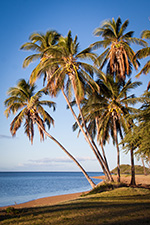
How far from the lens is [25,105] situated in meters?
21.5

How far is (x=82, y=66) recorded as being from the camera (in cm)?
1786

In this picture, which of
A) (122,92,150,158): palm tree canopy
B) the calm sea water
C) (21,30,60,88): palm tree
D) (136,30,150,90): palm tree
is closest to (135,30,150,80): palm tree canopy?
(136,30,150,90): palm tree

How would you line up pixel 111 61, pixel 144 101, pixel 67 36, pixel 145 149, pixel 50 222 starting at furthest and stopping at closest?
pixel 111 61 < pixel 67 36 < pixel 144 101 < pixel 145 149 < pixel 50 222

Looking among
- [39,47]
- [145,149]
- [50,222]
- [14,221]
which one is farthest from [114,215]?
[39,47]

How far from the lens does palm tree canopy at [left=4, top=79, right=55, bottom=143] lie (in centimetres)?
2079

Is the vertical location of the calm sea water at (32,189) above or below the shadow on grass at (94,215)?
below

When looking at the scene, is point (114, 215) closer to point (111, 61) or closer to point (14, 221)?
point (14, 221)

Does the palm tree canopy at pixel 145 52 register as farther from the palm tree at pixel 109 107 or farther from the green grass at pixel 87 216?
the green grass at pixel 87 216

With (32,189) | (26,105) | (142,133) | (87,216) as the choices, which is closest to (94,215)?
(87,216)

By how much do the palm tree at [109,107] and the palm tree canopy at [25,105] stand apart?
170 inches

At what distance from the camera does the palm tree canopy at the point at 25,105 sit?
20.8 m

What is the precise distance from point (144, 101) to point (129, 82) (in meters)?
7.22

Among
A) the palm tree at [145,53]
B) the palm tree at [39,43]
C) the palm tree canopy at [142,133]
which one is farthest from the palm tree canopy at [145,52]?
the palm tree at [39,43]

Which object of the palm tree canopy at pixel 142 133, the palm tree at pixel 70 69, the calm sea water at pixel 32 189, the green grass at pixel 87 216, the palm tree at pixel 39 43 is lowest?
the calm sea water at pixel 32 189
